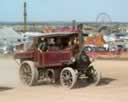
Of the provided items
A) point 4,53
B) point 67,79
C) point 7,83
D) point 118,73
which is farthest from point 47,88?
point 4,53

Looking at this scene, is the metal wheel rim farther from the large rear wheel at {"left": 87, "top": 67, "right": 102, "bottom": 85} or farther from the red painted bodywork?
the large rear wheel at {"left": 87, "top": 67, "right": 102, "bottom": 85}

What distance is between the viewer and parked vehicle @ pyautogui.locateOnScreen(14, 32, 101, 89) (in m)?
21.2

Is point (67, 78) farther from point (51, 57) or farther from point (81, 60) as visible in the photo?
point (51, 57)

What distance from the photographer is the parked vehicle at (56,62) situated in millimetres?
21219

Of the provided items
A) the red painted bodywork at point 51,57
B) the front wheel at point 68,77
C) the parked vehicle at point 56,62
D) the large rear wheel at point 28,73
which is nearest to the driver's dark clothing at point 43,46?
the parked vehicle at point 56,62

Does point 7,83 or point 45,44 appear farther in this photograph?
point 7,83

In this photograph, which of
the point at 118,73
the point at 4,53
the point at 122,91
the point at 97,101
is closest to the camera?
the point at 97,101

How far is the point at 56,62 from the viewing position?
21.5 meters

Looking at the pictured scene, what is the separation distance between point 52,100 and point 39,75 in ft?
15.6

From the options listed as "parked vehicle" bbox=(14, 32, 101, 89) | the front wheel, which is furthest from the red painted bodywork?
the front wheel

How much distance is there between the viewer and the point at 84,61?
A: 2127 centimetres

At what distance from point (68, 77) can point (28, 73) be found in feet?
7.07

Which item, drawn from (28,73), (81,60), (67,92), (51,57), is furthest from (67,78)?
(28,73)

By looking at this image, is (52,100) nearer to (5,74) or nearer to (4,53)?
(5,74)
